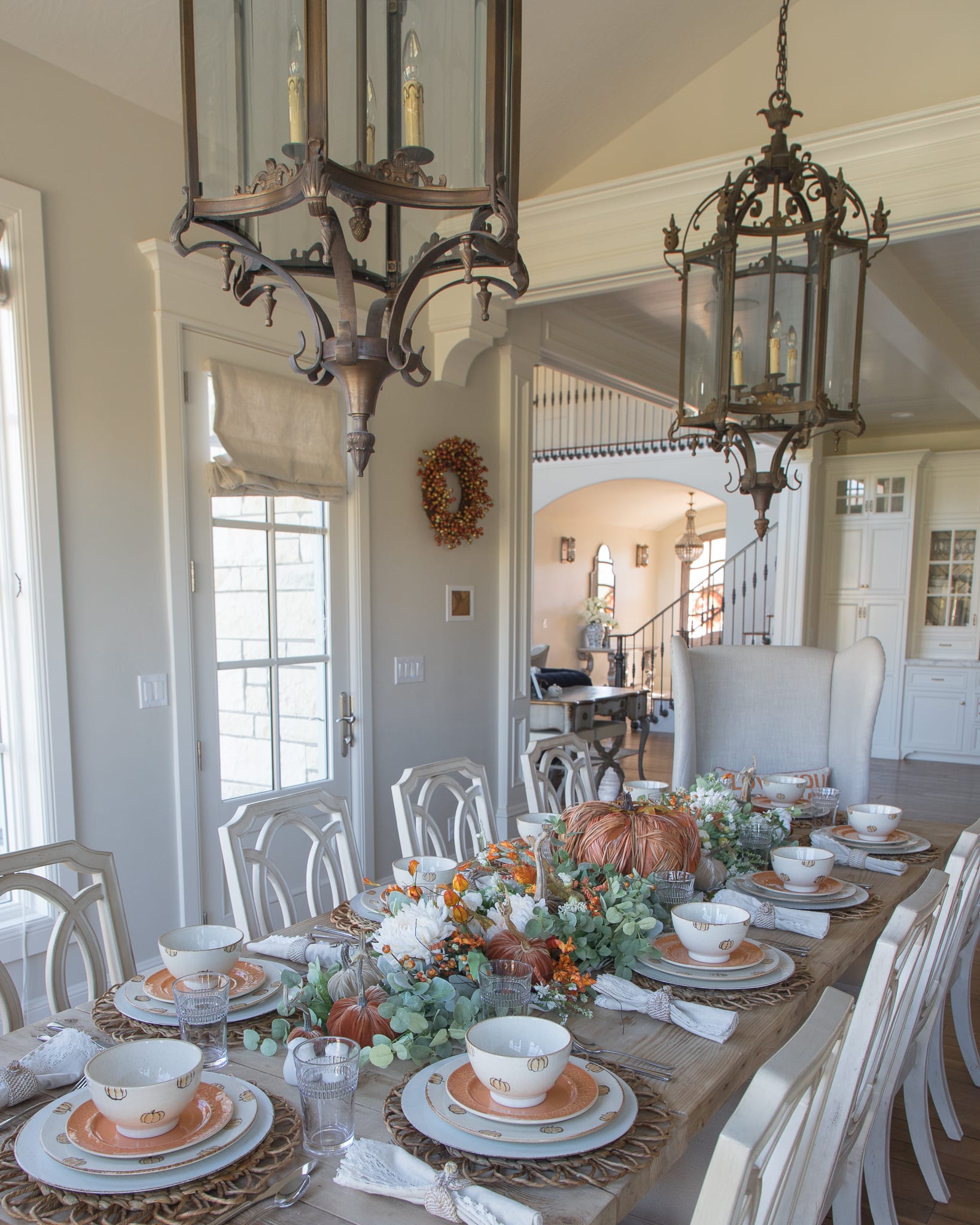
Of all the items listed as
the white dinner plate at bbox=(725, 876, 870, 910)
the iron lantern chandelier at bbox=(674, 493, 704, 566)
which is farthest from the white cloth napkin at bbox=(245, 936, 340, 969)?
the iron lantern chandelier at bbox=(674, 493, 704, 566)

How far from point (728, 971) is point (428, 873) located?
2.12ft

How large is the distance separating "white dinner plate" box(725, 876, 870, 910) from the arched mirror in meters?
10.0

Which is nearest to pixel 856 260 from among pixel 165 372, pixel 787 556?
pixel 165 372

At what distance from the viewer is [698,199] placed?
10.8 feet

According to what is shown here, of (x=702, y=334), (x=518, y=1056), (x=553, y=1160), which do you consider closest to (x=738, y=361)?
(x=702, y=334)

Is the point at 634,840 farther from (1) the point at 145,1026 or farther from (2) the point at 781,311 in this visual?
(2) the point at 781,311

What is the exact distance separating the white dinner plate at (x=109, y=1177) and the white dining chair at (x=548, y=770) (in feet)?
5.67

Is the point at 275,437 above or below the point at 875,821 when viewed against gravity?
above

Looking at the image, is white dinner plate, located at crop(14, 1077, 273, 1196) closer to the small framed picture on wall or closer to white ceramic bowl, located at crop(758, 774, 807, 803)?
white ceramic bowl, located at crop(758, 774, 807, 803)

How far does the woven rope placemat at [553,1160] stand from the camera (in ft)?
3.17

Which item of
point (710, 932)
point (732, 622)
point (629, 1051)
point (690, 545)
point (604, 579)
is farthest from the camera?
point (604, 579)

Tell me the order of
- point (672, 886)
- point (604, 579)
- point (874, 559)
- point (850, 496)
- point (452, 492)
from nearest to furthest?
point (672, 886)
point (452, 492)
point (874, 559)
point (850, 496)
point (604, 579)

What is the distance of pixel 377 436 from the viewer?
146 inches

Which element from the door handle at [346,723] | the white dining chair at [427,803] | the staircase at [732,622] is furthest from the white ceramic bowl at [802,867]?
the staircase at [732,622]
